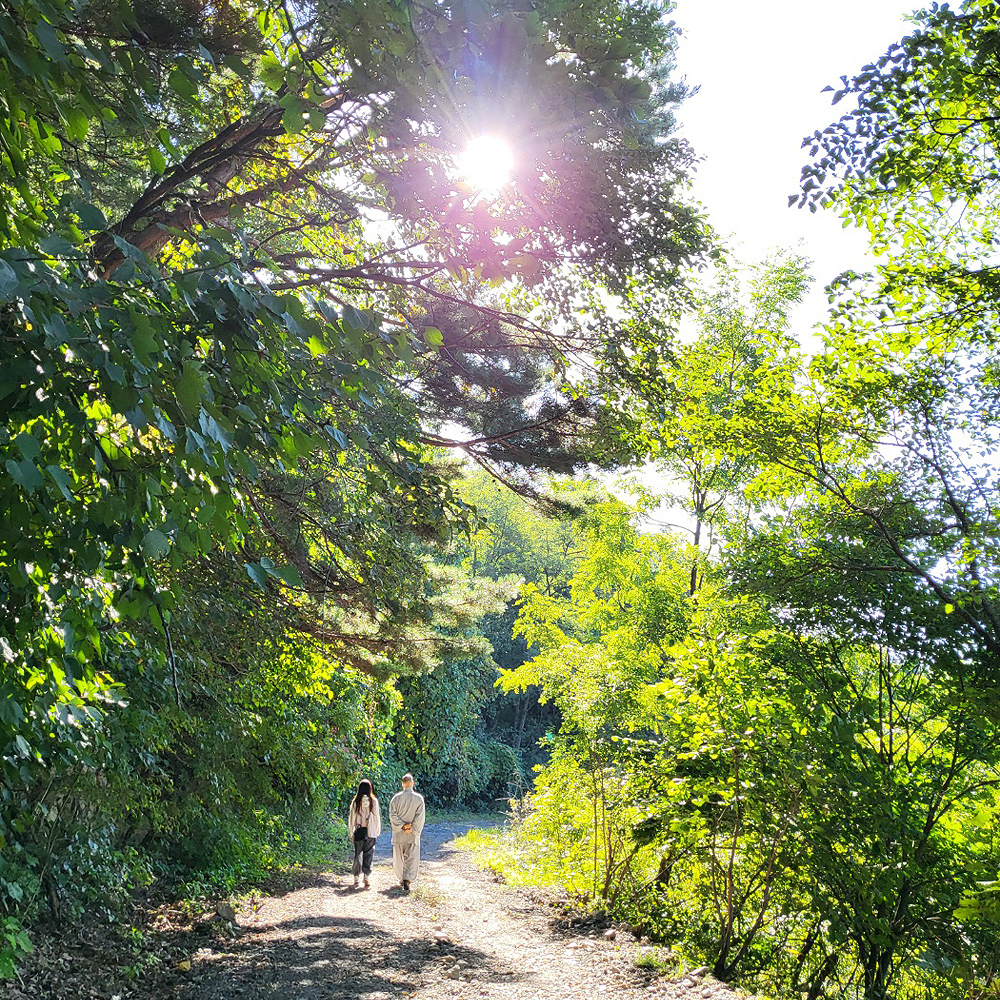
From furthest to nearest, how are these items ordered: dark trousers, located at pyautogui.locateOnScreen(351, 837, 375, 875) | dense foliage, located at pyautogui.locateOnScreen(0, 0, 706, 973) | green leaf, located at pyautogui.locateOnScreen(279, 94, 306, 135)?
1. dark trousers, located at pyautogui.locateOnScreen(351, 837, 375, 875)
2. green leaf, located at pyautogui.locateOnScreen(279, 94, 306, 135)
3. dense foliage, located at pyautogui.locateOnScreen(0, 0, 706, 973)

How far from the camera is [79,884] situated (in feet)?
19.9

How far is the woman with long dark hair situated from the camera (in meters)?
10.8

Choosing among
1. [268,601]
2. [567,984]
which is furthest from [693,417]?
[567,984]

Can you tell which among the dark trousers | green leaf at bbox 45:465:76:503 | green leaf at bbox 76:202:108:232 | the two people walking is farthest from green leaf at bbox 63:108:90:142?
the dark trousers

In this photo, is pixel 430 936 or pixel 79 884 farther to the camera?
pixel 430 936

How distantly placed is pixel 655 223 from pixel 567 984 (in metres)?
5.98

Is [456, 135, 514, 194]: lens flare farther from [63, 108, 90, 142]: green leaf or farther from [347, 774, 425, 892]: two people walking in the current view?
[347, 774, 425, 892]: two people walking

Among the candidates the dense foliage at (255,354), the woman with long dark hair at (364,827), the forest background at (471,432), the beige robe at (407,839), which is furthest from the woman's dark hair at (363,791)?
the forest background at (471,432)

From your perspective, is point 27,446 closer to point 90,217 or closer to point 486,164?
point 90,217

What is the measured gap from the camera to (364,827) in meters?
10.9

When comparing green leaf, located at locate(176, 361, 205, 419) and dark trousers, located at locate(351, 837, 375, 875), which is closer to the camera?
green leaf, located at locate(176, 361, 205, 419)

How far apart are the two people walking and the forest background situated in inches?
94.5

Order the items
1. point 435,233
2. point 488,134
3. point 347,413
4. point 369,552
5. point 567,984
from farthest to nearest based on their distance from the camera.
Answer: point 369,552, point 567,984, point 435,233, point 347,413, point 488,134

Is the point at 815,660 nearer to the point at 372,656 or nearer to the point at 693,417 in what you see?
the point at 693,417
